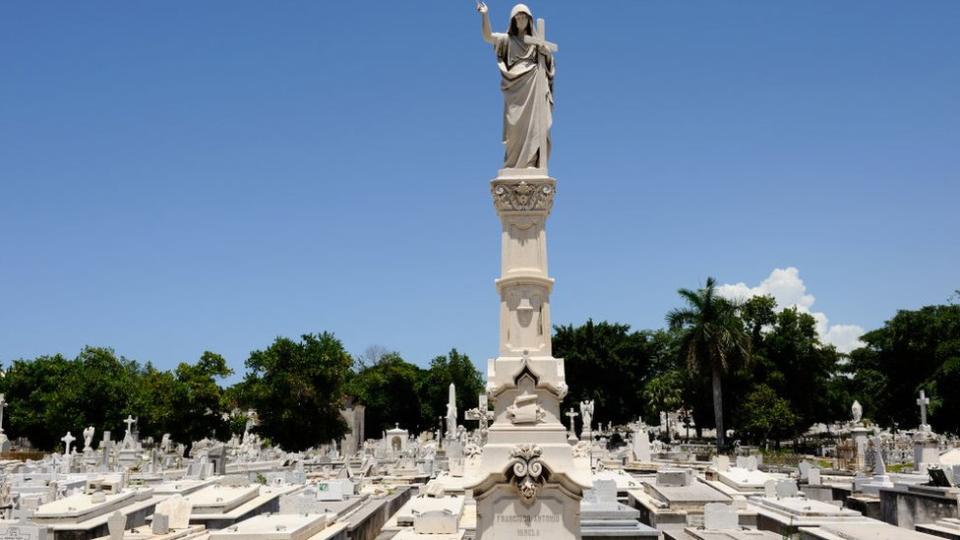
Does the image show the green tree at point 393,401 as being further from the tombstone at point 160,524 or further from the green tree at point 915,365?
the tombstone at point 160,524

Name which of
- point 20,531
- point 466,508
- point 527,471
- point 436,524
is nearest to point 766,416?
point 466,508

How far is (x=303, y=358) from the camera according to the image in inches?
2018

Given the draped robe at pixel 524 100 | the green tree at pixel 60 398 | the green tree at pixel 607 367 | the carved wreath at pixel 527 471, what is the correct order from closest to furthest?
the carved wreath at pixel 527 471, the draped robe at pixel 524 100, the green tree at pixel 60 398, the green tree at pixel 607 367

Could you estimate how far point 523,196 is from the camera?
10461 millimetres

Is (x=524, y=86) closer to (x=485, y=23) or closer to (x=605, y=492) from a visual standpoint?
(x=485, y=23)

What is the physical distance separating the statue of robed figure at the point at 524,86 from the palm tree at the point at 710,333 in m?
39.5

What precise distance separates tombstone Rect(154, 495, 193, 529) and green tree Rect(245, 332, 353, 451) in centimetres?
3484

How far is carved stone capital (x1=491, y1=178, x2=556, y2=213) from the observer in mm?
10453

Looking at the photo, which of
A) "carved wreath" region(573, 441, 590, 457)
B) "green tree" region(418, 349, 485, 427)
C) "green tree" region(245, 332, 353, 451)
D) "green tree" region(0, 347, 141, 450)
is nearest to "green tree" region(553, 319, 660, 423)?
"green tree" region(418, 349, 485, 427)

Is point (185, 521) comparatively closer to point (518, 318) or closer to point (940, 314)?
point (518, 318)

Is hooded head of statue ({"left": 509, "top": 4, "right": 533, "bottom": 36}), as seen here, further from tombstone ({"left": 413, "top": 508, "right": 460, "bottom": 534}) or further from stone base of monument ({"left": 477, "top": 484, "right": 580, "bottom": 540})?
tombstone ({"left": 413, "top": 508, "right": 460, "bottom": 534})

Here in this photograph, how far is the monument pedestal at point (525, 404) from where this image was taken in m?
9.57

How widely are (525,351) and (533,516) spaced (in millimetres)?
2039

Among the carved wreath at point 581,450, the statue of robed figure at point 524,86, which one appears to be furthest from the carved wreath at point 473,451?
the statue of robed figure at point 524,86
